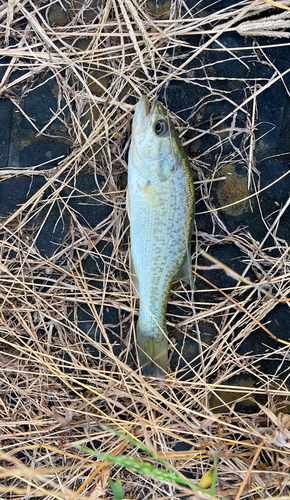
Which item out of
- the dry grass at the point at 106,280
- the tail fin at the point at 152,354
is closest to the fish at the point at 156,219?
the tail fin at the point at 152,354

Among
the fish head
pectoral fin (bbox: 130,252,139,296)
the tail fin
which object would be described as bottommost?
the tail fin

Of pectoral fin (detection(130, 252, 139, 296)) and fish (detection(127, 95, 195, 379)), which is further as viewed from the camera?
pectoral fin (detection(130, 252, 139, 296))

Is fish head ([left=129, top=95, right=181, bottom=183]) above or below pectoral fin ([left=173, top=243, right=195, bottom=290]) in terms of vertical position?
above

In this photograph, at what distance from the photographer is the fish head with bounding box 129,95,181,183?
225 cm

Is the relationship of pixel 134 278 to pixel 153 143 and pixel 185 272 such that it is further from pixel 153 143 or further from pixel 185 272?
pixel 153 143

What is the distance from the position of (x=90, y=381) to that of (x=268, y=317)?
1564mm

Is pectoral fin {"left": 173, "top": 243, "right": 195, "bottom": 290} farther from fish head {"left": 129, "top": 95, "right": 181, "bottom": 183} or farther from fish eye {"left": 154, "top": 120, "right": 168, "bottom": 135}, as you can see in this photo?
fish eye {"left": 154, "top": 120, "right": 168, "bottom": 135}

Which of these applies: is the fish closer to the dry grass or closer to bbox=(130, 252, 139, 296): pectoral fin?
bbox=(130, 252, 139, 296): pectoral fin

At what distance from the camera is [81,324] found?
2.79 m

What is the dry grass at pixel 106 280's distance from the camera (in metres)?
2.60

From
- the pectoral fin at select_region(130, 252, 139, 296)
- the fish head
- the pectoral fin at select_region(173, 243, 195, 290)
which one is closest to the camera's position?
the fish head

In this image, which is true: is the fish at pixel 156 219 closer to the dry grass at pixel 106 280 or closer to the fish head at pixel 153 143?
the fish head at pixel 153 143

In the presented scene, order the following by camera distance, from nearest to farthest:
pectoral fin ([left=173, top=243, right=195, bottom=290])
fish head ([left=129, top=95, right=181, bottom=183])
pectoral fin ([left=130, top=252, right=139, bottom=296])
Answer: fish head ([left=129, top=95, right=181, bottom=183]) → pectoral fin ([left=173, top=243, right=195, bottom=290]) → pectoral fin ([left=130, top=252, right=139, bottom=296])

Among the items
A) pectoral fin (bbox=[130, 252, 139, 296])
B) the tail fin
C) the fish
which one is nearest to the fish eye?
the fish
